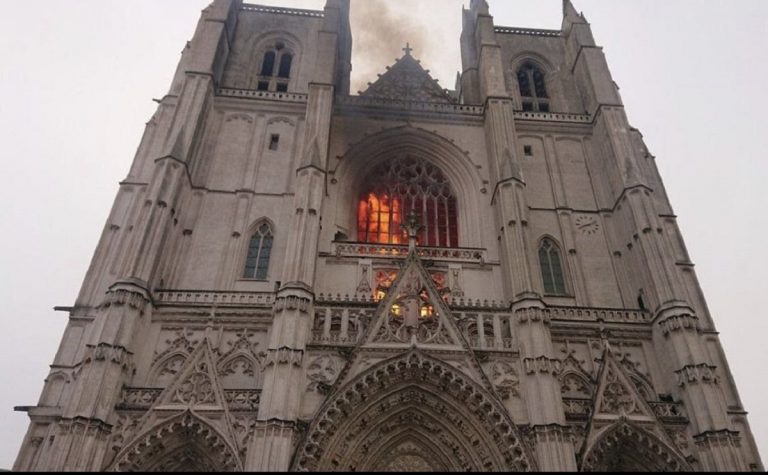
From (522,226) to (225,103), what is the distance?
1328cm

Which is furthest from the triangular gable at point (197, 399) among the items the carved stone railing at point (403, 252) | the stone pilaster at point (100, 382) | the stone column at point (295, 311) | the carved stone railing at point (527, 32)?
the carved stone railing at point (527, 32)

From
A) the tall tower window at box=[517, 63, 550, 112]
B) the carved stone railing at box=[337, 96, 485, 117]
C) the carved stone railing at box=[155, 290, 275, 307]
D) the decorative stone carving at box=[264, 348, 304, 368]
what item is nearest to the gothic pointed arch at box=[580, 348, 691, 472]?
the decorative stone carving at box=[264, 348, 304, 368]

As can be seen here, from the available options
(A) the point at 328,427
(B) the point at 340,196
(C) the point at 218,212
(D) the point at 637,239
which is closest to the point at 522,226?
(D) the point at 637,239

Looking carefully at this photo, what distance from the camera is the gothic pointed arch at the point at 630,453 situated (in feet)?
48.2

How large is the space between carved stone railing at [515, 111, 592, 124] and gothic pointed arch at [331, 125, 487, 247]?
3661 mm

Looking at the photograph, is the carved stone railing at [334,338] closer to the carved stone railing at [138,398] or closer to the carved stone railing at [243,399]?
the carved stone railing at [243,399]

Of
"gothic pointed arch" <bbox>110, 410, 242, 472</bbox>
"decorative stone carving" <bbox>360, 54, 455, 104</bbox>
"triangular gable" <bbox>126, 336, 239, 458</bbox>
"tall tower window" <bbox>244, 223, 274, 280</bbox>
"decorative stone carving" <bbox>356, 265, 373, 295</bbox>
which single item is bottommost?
"gothic pointed arch" <bbox>110, 410, 242, 472</bbox>

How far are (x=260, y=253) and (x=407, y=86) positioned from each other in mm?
11277

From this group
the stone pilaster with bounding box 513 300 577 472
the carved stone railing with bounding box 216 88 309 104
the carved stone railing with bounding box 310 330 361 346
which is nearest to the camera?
the stone pilaster with bounding box 513 300 577 472

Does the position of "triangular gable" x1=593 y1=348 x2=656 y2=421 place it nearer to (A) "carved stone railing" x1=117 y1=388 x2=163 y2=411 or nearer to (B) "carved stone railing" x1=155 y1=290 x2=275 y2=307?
(B) "carved stone railing" x1=155 y1=290 x2=275 y2=307

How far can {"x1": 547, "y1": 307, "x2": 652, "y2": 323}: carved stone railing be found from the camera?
707 inches

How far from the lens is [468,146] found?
2330 centimetres

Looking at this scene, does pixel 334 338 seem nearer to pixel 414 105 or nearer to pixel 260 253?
pixel 260 253

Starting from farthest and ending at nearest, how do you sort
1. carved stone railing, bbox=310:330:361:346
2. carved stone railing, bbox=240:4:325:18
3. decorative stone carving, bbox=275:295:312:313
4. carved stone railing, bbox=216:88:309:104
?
1. carved stone railing, bbox=240:4:325:18
2. carved stone railing, bbox=216:88:309:104
3. carved stone railing, bbox=310:330:361:346
4. decorative stone carving, bbox=275:295:312:313
